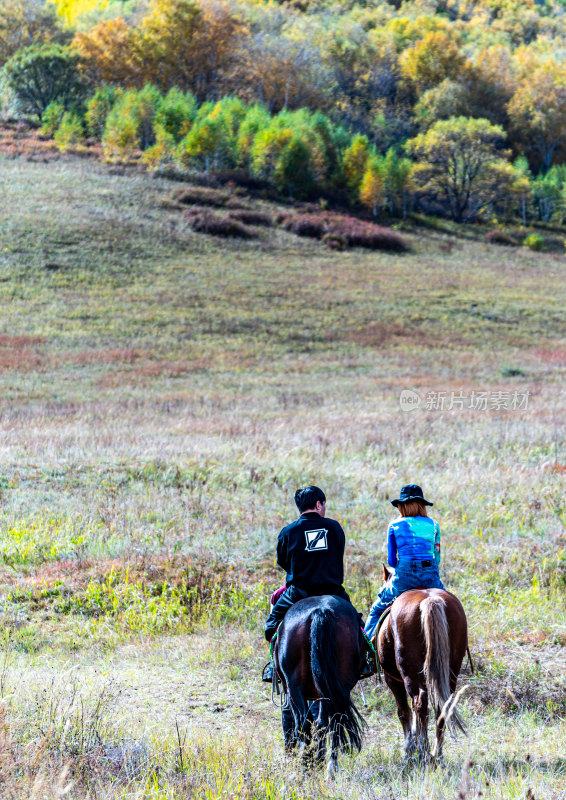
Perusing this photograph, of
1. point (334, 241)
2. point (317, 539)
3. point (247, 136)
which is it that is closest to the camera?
point (317, 539)

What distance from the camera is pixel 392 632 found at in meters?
5.01

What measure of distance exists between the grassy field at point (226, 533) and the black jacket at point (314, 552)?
1147 millimetres

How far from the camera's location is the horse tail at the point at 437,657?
4.50 meters

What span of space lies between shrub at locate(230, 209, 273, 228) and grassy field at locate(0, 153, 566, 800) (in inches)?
975

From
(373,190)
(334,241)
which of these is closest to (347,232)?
(334,241)

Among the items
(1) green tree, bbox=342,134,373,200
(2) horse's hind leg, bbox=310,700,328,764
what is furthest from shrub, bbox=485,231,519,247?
(2) horse's hind leg, bbox=310,700,328,764

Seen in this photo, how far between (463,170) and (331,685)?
87.0 metres

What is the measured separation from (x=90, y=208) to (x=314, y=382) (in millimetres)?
34467

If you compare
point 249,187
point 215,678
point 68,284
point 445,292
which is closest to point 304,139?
point 249,187

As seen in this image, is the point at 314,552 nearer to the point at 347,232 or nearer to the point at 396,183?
the point at 347,232

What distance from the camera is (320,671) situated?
15.0 ft

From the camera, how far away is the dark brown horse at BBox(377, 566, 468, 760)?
4527mm

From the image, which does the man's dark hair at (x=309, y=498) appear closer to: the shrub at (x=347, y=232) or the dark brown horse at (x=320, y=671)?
the dark brown horse at (x=320, y=671)

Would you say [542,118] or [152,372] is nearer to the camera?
[152,372]
